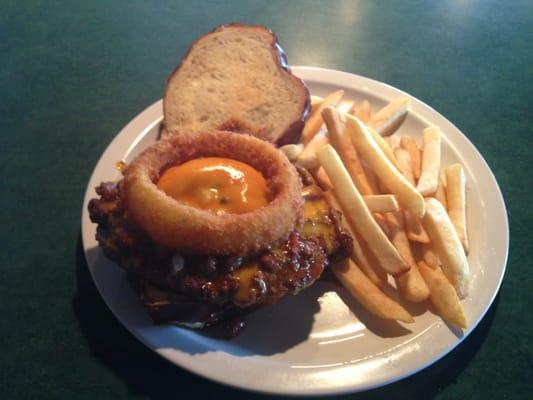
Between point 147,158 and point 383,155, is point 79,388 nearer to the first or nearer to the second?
point 147,158

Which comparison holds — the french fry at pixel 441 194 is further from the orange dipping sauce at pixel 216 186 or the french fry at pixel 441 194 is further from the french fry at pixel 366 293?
the orange dipping sauce at pixel 216 186

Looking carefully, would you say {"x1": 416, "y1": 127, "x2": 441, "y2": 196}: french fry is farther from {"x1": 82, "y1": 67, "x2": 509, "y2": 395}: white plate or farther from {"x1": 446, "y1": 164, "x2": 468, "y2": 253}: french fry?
{"x1": 82, "y1": 67, "x2": 509, "y2": 395}: white plate

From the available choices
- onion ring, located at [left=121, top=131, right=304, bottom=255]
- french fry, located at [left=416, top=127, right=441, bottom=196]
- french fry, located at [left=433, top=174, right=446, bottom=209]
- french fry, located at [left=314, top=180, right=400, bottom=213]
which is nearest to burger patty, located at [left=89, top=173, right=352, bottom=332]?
onion ring, located at [left=121, top=131, right=304, bottom=255]

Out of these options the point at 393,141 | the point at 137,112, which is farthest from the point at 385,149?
the point at 137,112

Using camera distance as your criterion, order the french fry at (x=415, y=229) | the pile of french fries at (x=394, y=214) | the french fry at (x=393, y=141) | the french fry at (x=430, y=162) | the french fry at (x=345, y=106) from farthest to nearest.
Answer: the french fry at (x=345, y=106) < the french fry at (x=393, y=141) < the french fry at (x=430, y=162) < the french fry at (x=415, y=229) < the pile of french fries at (x=394, y=214)

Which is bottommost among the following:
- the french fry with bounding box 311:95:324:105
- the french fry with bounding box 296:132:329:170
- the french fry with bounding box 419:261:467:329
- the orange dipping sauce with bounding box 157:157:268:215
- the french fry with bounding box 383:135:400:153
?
the french fry with bounding box 419:261:467:329

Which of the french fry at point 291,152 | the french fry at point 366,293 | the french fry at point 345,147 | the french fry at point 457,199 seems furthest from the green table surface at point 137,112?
the french fry at point 291,152
